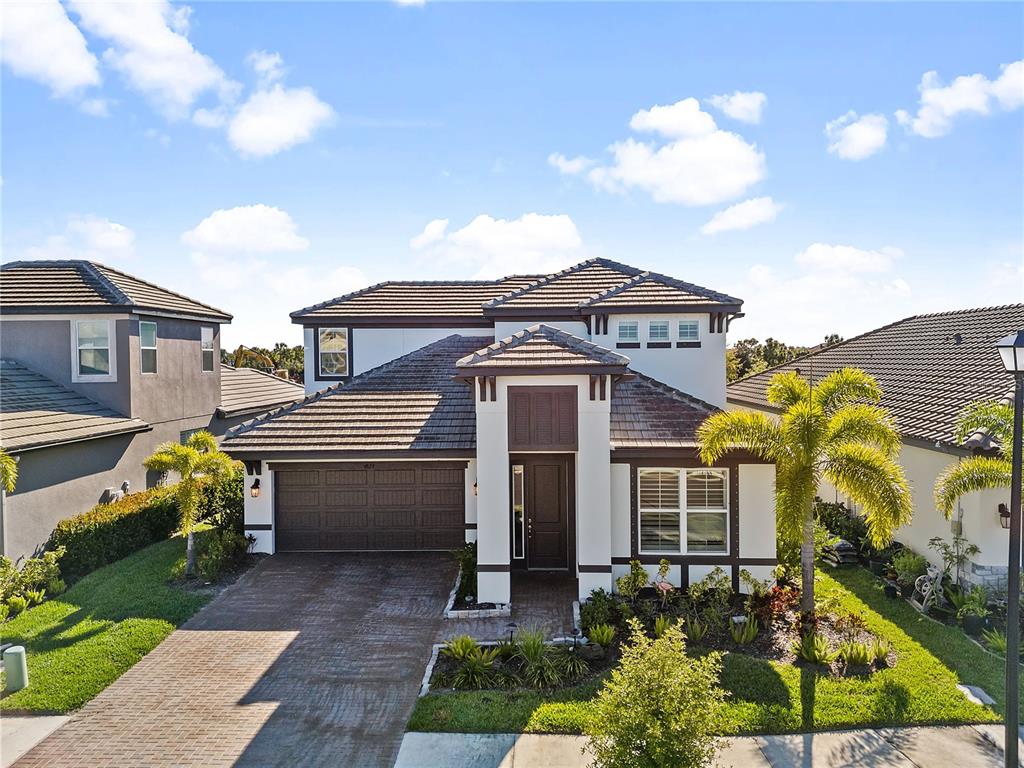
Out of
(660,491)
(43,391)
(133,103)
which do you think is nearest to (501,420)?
(660,491)

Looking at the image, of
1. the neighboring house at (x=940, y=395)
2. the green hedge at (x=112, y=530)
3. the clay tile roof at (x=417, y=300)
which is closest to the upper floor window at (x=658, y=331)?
the neighboring house at (x=940, y=395)

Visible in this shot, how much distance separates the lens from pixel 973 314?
1905cm

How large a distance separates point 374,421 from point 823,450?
943 centimetres

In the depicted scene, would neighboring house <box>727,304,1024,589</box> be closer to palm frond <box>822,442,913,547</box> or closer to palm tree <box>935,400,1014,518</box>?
palm tree <box>935,400,1014,518</box>

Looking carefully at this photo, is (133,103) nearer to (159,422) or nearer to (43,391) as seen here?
(43,391)

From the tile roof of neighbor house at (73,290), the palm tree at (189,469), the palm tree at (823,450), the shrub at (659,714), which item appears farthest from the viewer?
the tile roof of neighbor house at (73,290)

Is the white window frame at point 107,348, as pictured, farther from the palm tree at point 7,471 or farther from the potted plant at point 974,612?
the potted plant at point 974,612

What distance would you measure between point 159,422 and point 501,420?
488 inches

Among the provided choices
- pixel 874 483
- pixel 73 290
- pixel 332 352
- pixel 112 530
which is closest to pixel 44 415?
pixel 112 530

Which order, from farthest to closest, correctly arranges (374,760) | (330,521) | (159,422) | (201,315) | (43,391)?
(201,315), (159,422), (43,391), (330,521), (374,760)

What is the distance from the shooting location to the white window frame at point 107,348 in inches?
674

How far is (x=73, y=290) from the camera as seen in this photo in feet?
57.0

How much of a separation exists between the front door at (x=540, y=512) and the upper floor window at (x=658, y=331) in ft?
16.8

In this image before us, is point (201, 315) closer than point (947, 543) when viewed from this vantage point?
No
